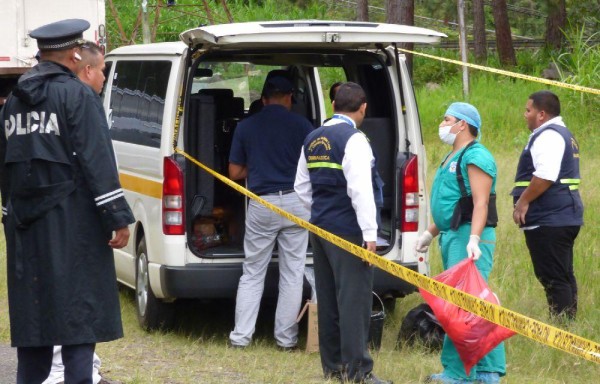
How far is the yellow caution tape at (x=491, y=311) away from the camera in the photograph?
4.97 metres

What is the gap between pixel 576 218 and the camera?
26.3 feet

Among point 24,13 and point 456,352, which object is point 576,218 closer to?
point 456,352

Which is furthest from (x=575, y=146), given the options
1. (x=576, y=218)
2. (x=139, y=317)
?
(x=139, y=317)

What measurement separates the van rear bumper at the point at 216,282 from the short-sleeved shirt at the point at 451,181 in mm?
941

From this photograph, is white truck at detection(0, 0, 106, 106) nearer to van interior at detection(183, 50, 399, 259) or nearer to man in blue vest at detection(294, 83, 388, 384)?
van interior at detection(183, 50, 399, 259)

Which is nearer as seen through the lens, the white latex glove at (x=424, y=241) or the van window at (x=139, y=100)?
the white latex glove at (x=424, y=241)

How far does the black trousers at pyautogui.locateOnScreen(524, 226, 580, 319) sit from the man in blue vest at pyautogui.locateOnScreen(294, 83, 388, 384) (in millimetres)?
1976

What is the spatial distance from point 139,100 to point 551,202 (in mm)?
2938

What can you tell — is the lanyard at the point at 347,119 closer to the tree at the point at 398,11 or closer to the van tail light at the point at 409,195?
the van tail light at the point at 409,195

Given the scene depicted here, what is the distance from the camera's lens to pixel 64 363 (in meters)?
5.09

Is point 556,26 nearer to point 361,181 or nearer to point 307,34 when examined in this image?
point 307,34

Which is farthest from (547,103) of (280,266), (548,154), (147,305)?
(147,305)

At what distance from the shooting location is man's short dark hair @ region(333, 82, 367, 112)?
6605 mm

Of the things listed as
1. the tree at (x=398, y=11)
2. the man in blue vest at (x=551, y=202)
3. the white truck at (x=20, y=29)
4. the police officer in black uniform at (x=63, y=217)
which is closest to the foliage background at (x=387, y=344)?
the man in blue vest at (x=551, y=202)
